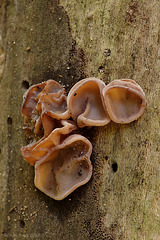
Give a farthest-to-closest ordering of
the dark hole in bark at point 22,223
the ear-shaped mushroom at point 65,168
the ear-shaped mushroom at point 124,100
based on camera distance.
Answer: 1. the dark hole in bark at point 22,223
2. the ear-shaped mushroom at point 65,168
3. the ear-shaped mushroom at point 124,100

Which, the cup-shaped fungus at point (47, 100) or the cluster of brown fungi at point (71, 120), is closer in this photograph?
the cluster of brown fungi at point (71, 120)

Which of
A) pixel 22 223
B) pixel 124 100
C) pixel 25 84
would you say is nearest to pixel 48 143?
pixel 124 100

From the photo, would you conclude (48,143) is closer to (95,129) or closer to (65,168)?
(65,168)

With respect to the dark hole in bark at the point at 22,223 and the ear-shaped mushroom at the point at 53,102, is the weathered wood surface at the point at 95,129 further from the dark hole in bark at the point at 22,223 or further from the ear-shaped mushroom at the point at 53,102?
the ear-shaped mushroom at the point at 53,102

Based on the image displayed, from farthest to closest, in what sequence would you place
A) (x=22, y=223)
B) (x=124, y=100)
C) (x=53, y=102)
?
(x=22, y=223) < (x=53, y=102) < (x=124, y=100)

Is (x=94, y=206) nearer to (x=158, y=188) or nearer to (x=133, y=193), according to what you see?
(x=133, y=193)

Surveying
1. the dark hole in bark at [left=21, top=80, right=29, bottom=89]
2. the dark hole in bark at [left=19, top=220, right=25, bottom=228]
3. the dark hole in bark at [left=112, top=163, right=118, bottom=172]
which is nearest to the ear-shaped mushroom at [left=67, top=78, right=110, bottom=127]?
the dark hole in bark at [left=112, top=163, right=118, bottom=172]

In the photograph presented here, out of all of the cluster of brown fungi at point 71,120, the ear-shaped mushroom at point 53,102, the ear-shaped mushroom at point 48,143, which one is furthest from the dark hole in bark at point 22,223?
the ear-shaped mushroom at point 53,102
